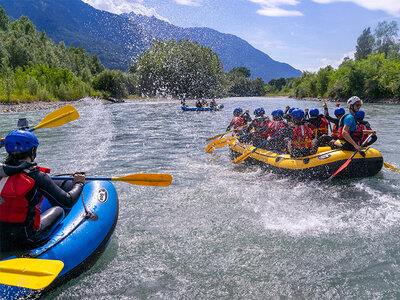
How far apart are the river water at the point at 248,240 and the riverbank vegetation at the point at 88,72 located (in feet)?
97.8

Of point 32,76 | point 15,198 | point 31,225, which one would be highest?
point 32,76

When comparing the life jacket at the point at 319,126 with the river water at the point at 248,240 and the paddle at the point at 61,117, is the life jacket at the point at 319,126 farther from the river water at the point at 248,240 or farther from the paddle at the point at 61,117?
the paddle at the point at 61,117

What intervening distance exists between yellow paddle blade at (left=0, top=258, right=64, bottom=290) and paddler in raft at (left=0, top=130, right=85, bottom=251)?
286 mm

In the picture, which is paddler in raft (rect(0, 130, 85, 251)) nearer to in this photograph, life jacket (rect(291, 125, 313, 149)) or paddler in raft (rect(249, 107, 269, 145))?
life jacket (rect(291, 125, 313, 149))

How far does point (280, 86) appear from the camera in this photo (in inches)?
5876

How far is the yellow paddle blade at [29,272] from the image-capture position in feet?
8.38

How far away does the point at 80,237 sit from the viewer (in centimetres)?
337

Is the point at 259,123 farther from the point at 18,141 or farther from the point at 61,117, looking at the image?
the point at 18,141

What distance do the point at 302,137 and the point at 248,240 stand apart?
133 inches

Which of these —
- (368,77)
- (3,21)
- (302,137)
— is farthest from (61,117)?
(3,21)

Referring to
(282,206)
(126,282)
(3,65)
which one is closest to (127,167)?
(282,206)

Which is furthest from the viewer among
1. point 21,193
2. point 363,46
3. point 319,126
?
point 363,46

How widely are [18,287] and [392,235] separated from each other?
488cm

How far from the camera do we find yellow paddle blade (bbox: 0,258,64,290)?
255cm
